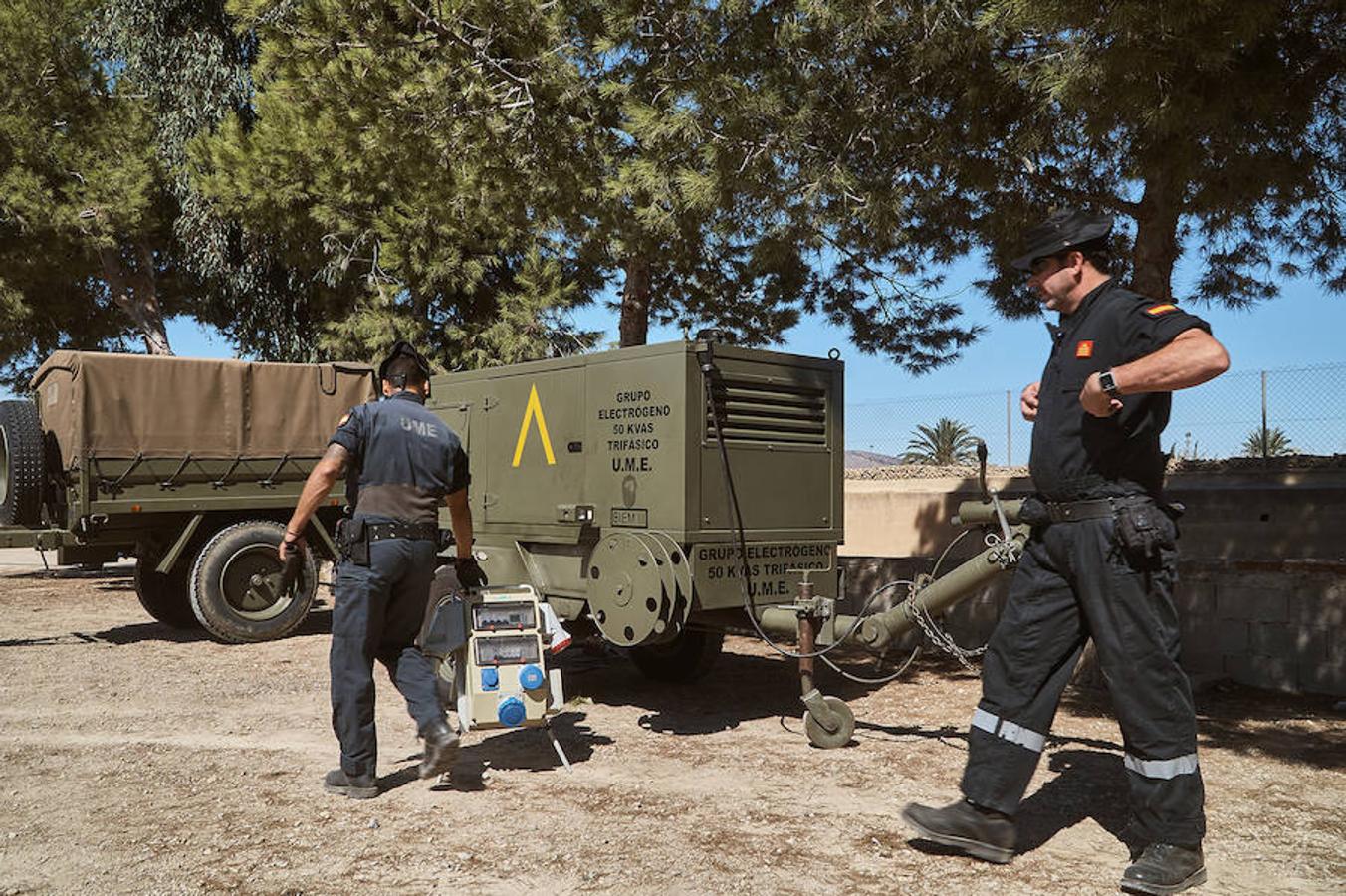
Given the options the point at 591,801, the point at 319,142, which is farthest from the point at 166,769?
the point at 319,142

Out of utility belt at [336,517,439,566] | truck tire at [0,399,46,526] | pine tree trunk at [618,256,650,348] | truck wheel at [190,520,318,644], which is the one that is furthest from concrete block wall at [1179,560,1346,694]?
truck tire at [0,399,46,526]

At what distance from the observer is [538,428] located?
22.2 feet

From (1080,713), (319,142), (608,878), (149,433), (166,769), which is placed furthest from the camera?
(319,142)

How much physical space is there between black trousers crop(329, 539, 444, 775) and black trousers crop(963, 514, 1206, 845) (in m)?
2.35

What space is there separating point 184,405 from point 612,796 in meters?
6.16

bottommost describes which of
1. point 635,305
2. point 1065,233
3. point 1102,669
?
point 1102,669

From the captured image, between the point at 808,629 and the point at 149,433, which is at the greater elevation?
the point at 149,433

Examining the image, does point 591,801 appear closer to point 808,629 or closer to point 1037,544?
point 808,629

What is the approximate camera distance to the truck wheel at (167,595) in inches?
383

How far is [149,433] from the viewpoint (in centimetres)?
899

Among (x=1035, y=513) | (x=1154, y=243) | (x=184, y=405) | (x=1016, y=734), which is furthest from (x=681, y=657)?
(x=184, y=405)

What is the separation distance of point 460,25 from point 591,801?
7.04 meters

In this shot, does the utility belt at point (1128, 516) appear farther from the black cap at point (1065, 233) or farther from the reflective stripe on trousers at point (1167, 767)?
the black cap at point (1065, 233)

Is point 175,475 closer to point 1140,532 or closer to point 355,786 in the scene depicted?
point 355,786
